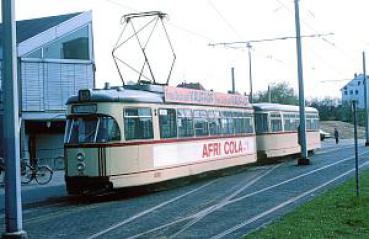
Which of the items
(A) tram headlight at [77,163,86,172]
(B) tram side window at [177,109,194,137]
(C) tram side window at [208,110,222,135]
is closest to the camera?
(A) tram headlight at [77,163,86,172]

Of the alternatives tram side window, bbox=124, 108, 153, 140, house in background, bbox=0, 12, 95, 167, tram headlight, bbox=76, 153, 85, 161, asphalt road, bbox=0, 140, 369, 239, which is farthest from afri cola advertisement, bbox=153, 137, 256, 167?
house in background, bbox=0, 12, 95, 167

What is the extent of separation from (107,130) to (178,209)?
3.68 m

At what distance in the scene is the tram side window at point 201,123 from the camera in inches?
861

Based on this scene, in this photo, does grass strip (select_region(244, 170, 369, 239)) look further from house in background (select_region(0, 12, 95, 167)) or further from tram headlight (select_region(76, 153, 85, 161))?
house in background (select_region(0, 12, 95, 167))

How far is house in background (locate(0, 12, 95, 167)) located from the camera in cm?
3291

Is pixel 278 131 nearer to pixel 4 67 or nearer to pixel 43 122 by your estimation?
pixel 43 122

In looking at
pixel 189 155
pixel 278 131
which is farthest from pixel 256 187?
pixel 278 131

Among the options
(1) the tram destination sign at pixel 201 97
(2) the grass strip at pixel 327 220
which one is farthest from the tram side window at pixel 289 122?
(2) the grass strip at pixel 327 220

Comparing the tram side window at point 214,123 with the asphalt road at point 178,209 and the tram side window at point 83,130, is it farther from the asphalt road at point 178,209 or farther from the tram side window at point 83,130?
the tram side window at point 83,130

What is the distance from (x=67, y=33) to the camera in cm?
3484

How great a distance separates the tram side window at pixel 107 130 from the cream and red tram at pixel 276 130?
47.7 ft

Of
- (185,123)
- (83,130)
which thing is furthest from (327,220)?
(185,123)

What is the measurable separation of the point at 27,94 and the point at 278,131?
12542 mm

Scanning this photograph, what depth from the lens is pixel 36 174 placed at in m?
24.6
